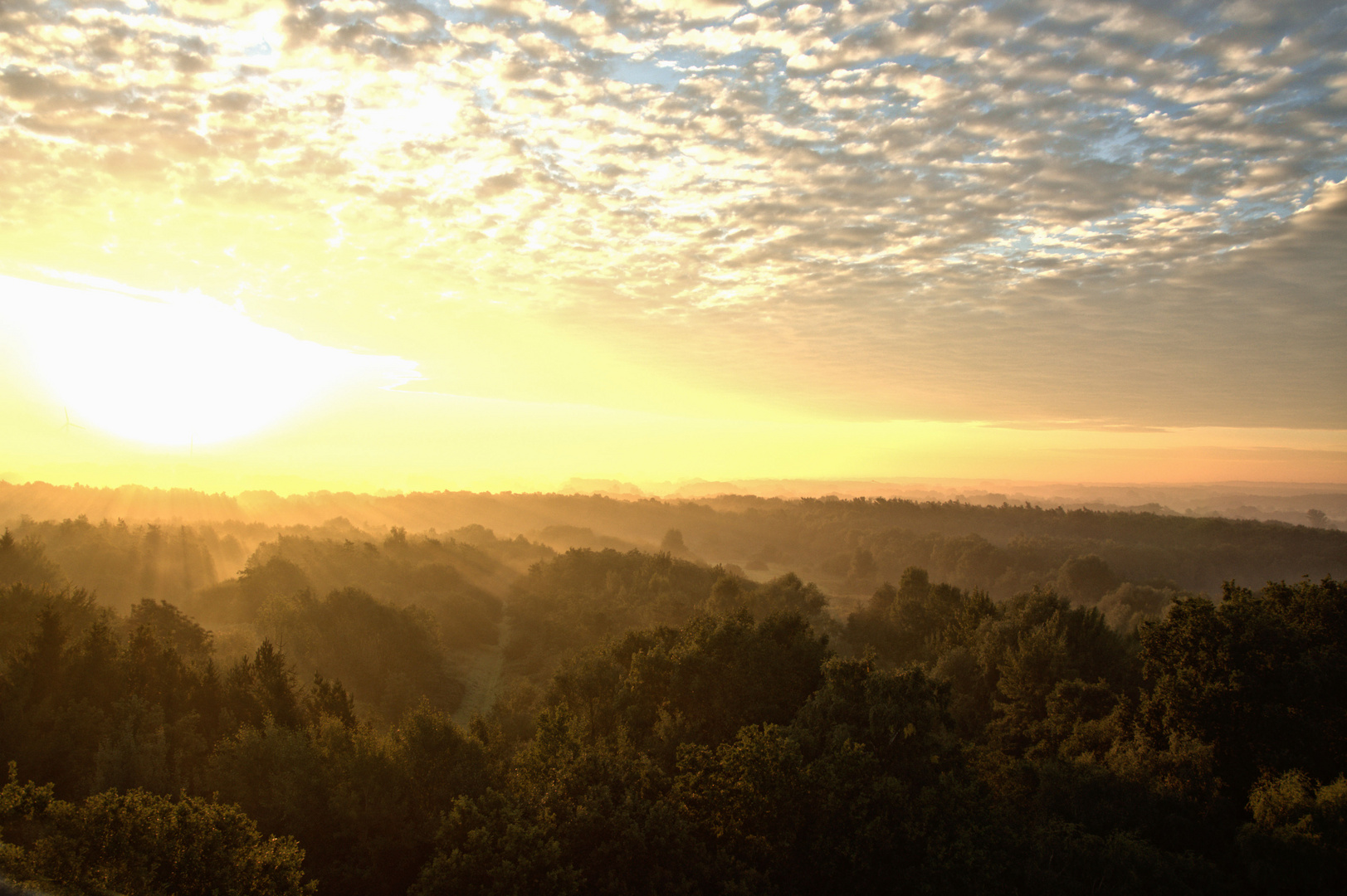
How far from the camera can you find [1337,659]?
19.4 meters

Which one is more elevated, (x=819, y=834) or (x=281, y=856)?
(x=281, y=856)

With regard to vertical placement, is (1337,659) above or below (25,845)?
above

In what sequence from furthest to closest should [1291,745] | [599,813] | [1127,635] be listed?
1. [1127,635]
2. [1291,745]
3. [599,813]

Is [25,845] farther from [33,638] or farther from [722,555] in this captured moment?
[722,555]

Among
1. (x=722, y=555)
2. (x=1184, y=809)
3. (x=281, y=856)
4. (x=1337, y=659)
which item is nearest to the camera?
(x=281, y=856)

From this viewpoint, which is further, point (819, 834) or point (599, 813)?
point (819, 834)

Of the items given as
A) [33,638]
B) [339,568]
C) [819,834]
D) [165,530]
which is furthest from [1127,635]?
[165,530]

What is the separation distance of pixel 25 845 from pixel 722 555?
331 feet

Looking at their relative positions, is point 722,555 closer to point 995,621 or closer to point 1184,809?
point 995,621

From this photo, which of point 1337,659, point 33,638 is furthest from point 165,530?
point 1337,659

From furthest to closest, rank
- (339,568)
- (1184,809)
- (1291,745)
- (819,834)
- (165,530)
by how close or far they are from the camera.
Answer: (165,530) < (339,568) < (1291,745) < (1184,809) < (819,834)

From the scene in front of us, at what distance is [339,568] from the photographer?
5541cm

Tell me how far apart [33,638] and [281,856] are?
13.8 m

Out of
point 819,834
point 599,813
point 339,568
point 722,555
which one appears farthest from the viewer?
point 722,555
